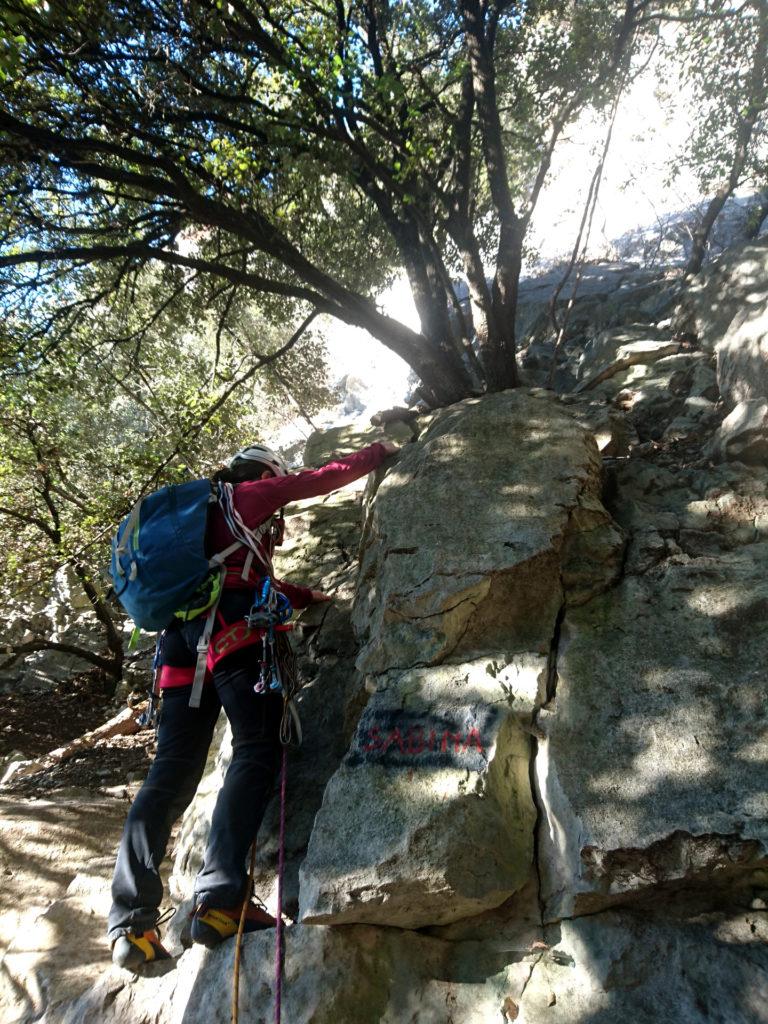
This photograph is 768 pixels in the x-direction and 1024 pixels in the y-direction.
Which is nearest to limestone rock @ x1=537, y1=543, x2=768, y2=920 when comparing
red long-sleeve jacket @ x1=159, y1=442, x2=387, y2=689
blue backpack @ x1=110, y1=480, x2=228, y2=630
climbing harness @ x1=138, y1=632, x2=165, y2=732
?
red long-sleeve jacket @ x1=159, y1=442, x2=387, y2=689

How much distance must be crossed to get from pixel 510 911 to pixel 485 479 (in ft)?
8.84

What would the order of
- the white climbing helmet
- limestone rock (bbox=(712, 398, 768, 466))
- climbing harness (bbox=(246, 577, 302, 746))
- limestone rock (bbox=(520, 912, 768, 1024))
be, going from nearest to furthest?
limestone rock (bbox=(520, 912, 768, 1024)) < climbing harness (bbox=(246, 577, 302, 746)) < limestone rock (bbox=(712, 398, 768, 466)) < the white climbing helmet

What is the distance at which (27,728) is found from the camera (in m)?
9.45

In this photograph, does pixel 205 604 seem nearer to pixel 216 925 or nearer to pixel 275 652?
pixel 275 652

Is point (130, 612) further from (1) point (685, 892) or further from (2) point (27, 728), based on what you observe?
(2) point (27, 728)

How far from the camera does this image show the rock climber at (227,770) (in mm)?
3004

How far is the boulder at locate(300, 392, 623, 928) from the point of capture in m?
2.80

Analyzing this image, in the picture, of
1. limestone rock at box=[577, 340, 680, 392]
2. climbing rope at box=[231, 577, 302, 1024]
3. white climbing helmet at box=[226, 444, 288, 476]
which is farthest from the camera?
limestone rock at box=[577, 340, 680, 392]

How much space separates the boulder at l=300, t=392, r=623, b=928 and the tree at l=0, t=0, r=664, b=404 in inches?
119

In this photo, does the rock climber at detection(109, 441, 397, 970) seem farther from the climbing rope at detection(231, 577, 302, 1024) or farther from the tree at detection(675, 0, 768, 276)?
the tree at detection(675, 0, 768, 276)

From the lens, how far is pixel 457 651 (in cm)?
376

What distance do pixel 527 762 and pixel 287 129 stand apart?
24.9ft

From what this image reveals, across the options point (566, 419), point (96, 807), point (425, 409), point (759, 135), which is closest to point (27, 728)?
point (96, 807)

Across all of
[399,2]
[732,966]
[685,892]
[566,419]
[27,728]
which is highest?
[399,2]
